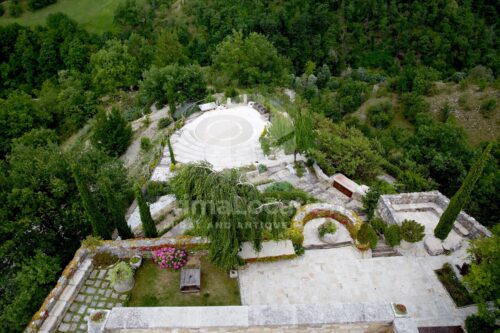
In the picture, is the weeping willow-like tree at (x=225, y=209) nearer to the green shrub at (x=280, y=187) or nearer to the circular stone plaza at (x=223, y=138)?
the green shrub at (x=280, y=187)

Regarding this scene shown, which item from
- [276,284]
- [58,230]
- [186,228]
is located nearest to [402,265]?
[276,284]

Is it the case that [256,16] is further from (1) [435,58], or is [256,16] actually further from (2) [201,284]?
(2) [201,284]

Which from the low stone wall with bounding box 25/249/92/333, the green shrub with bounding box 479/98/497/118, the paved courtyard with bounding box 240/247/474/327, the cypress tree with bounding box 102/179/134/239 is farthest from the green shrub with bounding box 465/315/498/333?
the green shrub with bounding box 479/98/497/118

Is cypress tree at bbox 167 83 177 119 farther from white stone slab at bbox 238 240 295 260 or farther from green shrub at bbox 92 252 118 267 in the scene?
white stone slab at bbox 238 240 295 260

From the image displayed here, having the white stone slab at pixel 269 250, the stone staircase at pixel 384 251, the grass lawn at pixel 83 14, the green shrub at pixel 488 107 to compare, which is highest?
the grass lawn at pixel 83 14

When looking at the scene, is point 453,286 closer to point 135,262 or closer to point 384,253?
point 384,253

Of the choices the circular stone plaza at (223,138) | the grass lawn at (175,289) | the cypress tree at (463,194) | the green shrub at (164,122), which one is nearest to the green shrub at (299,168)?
the circular stone plaza at (223,138)
